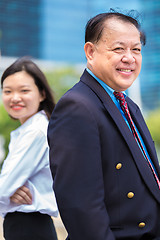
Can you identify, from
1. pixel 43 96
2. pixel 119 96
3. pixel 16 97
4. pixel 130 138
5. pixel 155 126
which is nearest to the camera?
pixel 130 138

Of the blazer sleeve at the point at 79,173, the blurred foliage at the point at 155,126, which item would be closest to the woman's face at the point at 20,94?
the blazer sleeve at the point at 79,173

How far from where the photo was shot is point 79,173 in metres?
1.56

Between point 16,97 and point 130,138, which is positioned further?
point 16,97

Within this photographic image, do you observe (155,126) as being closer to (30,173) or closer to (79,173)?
(30,173)

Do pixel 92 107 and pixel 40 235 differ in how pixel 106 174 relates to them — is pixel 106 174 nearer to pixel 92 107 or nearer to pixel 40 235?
pixel 92 107

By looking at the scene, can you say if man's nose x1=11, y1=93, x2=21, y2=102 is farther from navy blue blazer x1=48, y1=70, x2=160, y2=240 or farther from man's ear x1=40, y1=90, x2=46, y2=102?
navy blue blazer x1=48, y1=70, x2=160, y2=240

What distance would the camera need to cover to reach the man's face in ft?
5.55

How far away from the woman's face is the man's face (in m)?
1.05

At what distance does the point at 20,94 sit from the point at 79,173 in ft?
4.18

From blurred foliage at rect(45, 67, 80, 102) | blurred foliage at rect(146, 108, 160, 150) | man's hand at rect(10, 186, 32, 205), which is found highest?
man's hand at rect(10, 186, 32, 205)

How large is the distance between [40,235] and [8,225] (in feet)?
0.67

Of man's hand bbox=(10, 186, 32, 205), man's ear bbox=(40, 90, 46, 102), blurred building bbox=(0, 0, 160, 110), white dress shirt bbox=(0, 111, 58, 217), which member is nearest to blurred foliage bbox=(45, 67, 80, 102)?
man's ear bbox=(40, 90, 46, 102)

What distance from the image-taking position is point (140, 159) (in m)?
1.67

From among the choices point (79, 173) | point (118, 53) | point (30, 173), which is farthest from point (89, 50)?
point (30, 173)
